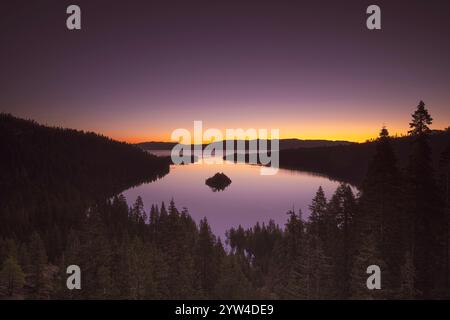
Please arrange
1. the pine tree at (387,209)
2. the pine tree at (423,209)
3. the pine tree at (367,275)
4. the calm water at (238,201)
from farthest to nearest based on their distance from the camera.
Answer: the calm water at (238,201) → the pine tree at (387,209) → the pine tree at (423,209) → the pine tree at (367,275)

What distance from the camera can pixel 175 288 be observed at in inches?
1202

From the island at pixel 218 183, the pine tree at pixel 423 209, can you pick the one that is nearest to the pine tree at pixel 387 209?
the pine tree at pixel 423 209

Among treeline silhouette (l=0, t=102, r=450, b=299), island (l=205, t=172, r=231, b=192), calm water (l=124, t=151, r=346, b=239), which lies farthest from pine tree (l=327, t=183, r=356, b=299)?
island (l=205, t=172, r=231, b=192)

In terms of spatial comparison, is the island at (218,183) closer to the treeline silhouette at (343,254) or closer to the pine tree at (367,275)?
the treeline silhouette at (343,254)

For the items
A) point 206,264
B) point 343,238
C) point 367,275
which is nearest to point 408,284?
point 367,275

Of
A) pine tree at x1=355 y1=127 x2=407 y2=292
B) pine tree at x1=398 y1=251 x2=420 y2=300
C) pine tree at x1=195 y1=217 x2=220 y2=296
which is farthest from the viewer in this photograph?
pine tree at x1=195 y1=217 x2=220 y2=296

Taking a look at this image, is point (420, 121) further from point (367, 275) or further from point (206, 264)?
point (206, 264)

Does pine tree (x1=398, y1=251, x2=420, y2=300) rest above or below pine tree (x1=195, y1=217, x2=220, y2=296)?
above

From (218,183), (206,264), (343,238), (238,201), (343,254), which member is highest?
(218,183)

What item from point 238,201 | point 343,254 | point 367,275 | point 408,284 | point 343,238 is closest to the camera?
point 408,284

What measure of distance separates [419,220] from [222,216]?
8804 centimetres

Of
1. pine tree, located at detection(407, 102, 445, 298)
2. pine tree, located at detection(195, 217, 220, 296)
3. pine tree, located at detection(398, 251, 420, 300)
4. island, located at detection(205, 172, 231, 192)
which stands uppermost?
island, located at detection(205, 172, 231, 192)

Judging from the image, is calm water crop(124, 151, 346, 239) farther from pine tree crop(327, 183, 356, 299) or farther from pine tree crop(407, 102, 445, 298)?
pine tree crop(407, 102, 445, 298)
